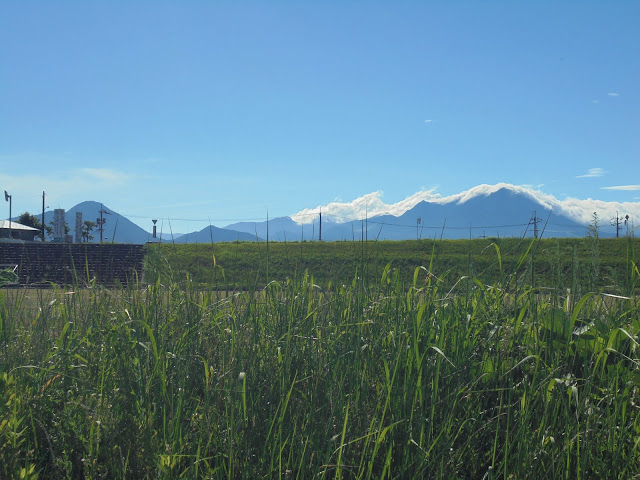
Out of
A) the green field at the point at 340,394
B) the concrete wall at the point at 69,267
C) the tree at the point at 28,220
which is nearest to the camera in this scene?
the green field at the point at 340,394

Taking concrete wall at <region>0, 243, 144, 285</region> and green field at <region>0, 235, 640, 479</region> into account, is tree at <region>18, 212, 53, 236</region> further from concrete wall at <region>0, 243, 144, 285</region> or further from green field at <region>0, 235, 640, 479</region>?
green field at <region>0, 235, 640, 479</region>

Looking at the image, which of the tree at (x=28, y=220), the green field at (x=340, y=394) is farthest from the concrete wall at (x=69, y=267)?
the tree at (x=28, y=220)

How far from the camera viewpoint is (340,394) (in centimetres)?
226

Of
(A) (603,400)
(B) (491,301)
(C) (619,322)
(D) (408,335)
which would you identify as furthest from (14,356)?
(C) (619,322)

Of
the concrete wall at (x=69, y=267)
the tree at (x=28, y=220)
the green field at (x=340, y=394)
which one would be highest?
the tree at (x=28, y=220)

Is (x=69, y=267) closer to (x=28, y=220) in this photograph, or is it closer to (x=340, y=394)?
(x=340, y=394)

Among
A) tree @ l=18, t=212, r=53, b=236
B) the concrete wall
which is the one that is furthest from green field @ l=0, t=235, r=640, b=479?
tree @ l=18, t=212, r=53, b=236

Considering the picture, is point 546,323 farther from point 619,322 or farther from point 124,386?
point 124,386

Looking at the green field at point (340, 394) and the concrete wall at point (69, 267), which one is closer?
the green field at point (340, 394)

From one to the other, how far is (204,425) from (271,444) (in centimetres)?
31

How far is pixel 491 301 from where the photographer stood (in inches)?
131

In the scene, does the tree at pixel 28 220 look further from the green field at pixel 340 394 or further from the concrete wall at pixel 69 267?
the green field at pixel 340 394

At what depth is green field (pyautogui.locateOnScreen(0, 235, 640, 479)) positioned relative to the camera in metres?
2.18

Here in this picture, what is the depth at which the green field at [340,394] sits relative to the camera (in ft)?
7.16
